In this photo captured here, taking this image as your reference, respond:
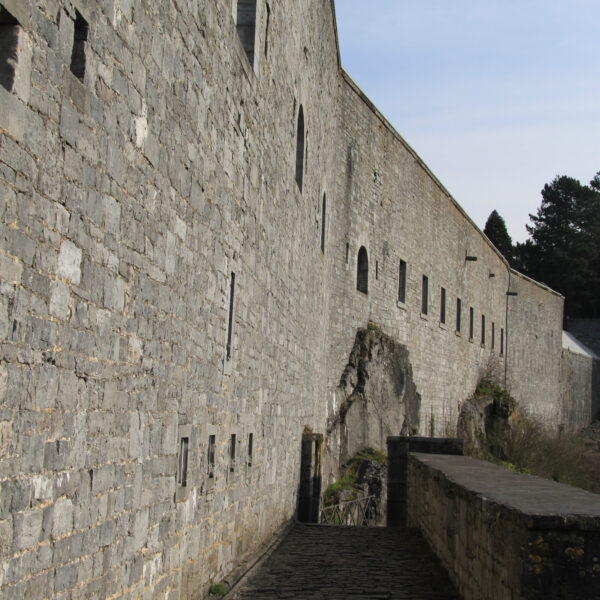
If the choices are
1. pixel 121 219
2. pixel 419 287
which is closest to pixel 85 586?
pixel 121 219

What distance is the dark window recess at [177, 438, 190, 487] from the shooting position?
206 inches

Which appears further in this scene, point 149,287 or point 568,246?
A: point 568,246

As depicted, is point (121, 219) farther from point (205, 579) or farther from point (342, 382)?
point (342, 382)

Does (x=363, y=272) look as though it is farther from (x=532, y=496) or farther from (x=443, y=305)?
(x=532, y=496)

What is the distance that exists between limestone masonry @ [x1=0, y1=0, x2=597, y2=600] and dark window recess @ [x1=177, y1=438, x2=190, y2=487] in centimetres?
3

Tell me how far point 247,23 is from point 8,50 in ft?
15.7

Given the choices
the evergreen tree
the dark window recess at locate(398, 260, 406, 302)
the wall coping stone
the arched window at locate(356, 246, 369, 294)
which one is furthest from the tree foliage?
the wall coping stone

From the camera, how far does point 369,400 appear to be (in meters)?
17.3

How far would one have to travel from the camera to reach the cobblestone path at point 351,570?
6.56m

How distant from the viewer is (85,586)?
363cm

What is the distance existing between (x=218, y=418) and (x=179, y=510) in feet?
3.96

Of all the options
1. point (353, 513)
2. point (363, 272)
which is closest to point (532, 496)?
point (353, 513)

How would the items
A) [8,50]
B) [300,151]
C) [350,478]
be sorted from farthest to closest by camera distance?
[350,478]
[300,151]
[8,50]

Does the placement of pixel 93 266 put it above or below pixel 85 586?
above
